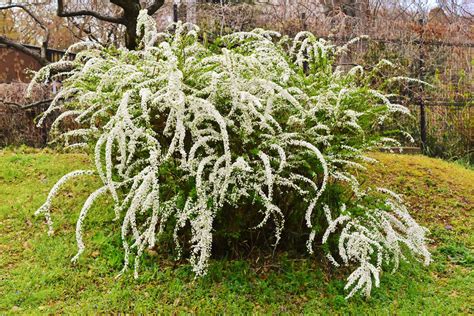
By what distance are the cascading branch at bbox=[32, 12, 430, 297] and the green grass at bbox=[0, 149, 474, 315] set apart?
190mm

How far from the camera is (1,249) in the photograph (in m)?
3.93

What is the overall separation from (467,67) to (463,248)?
539cm

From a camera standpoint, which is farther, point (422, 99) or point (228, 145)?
point (422, 99)

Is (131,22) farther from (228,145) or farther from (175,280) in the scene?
(175,280)

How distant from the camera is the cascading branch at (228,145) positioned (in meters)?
3.10

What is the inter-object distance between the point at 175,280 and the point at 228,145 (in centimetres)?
105

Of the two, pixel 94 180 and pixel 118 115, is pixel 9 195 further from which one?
pixel 118 115

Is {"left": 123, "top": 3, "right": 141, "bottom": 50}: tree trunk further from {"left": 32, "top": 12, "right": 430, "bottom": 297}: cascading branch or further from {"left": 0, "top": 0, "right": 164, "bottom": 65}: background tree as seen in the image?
{"left": 32, "top": 12, "right": 430, "bottom": 297}: cascading branch

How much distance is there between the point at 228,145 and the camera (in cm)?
313

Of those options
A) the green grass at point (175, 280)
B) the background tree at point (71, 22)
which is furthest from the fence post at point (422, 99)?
the background tree at point (71, 22)

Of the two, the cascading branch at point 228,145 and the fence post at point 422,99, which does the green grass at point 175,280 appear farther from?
the fence post at point 422,99

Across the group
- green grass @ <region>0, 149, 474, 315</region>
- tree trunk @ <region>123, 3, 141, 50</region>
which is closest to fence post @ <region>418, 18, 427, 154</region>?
green grass @ <region>0, 149, 474, 315</region>

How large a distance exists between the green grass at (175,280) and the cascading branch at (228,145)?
0.19m

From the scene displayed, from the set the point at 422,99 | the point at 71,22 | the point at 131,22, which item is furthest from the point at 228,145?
the point at 71,22
